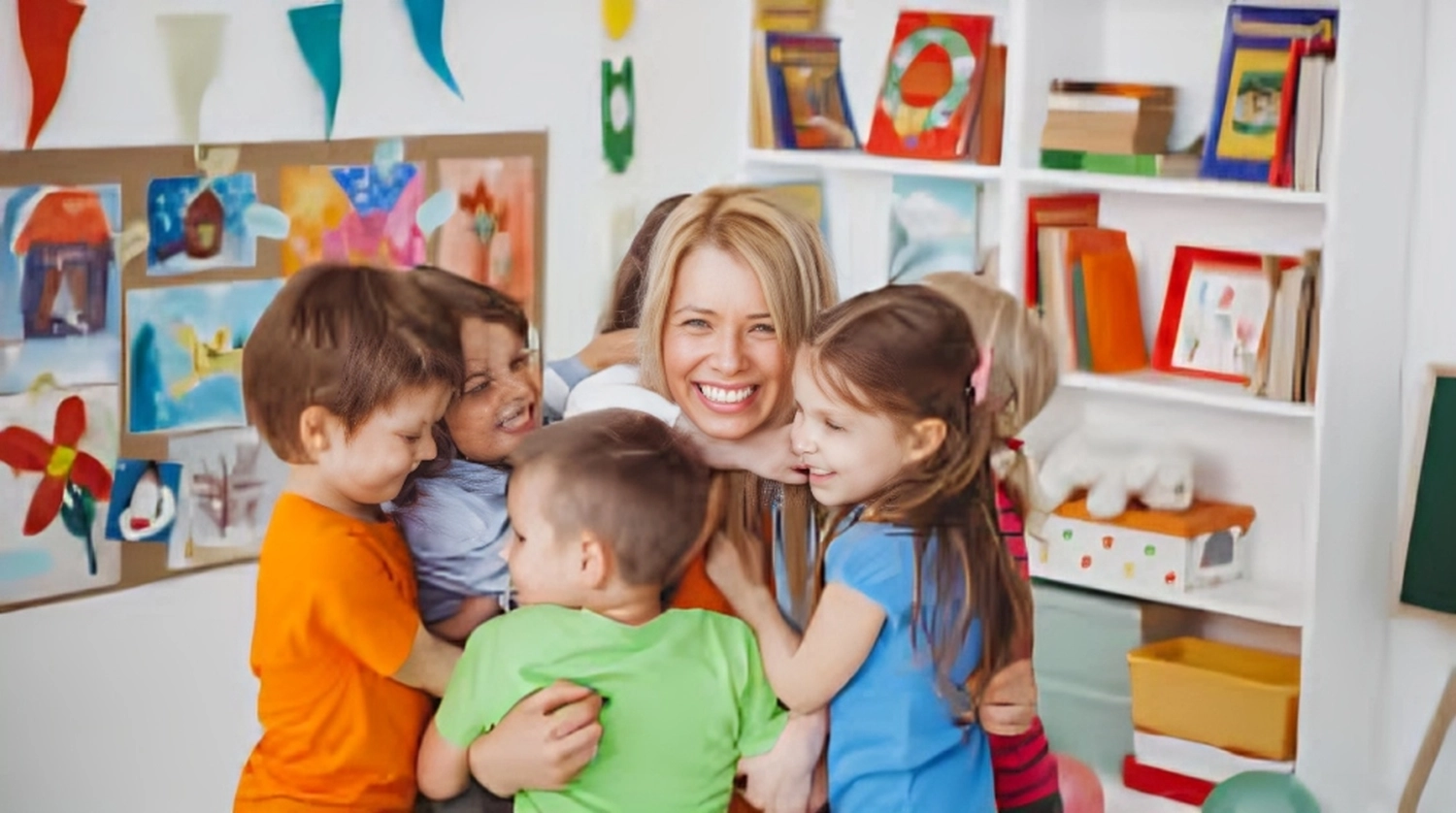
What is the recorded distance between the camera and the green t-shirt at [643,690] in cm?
135

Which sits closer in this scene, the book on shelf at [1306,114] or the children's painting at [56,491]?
the children's painting at [56,491]

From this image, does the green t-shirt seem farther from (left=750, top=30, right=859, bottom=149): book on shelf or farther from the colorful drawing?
the colorful drawing

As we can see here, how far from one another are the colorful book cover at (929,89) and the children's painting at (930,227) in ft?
0.32

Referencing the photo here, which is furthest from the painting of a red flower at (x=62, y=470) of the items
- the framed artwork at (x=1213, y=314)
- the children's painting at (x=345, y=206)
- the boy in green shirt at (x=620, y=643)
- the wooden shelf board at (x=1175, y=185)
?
the framed artwork at (x=1213, y=314)

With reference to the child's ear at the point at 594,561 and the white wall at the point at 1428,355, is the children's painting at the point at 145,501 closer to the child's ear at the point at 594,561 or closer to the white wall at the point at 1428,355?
the child's ear at the point at 594,561

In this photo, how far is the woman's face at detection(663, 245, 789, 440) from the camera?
1354 mm

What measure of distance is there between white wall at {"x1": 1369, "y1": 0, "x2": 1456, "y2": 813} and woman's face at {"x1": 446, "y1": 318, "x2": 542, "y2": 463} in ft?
5.53

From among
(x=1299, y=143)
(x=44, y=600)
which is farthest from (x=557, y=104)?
(x=1299, y=143)

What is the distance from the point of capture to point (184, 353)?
5.19 ft

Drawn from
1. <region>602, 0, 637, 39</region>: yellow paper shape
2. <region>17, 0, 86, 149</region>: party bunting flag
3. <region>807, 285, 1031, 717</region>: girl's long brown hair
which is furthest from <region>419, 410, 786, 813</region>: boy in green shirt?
<region>17, 0, 86, 149</region>: party bunting flag

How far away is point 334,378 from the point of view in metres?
1.33

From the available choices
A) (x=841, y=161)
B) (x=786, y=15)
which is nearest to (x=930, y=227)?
(x=841, y=161)

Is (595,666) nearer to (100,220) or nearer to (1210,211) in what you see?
(100,220)

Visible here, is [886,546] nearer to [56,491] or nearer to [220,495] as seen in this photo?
[220,495]
